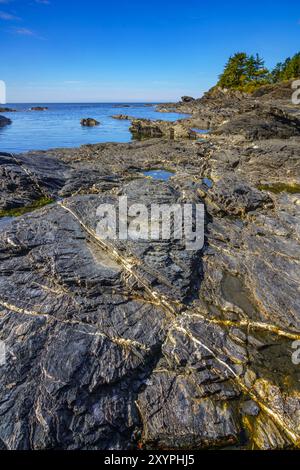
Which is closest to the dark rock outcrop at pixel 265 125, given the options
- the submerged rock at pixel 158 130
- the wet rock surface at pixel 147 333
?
the submerged rock at pixel 158 130

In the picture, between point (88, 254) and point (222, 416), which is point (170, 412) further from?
point (88, 254)

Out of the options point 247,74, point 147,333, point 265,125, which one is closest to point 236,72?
point 247,74

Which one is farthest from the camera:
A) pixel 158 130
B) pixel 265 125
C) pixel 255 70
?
pixel 255 70

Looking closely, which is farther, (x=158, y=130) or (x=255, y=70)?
(x=255, y=70)

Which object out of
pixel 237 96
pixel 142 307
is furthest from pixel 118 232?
pixel 237 96

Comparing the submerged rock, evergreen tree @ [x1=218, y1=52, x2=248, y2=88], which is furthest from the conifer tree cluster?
the submerged rock

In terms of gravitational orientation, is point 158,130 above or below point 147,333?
above

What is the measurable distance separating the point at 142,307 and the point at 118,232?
4584mm

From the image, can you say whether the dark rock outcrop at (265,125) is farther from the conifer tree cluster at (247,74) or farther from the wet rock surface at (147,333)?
the conifer tree cluster at (247,74)

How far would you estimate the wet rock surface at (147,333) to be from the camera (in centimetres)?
816

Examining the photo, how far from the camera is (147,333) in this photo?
1045 cm

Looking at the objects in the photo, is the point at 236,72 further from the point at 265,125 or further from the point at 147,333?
the point at 147,333

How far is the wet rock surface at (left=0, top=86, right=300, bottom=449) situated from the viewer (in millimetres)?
8156

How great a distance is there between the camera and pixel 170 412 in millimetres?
8617
